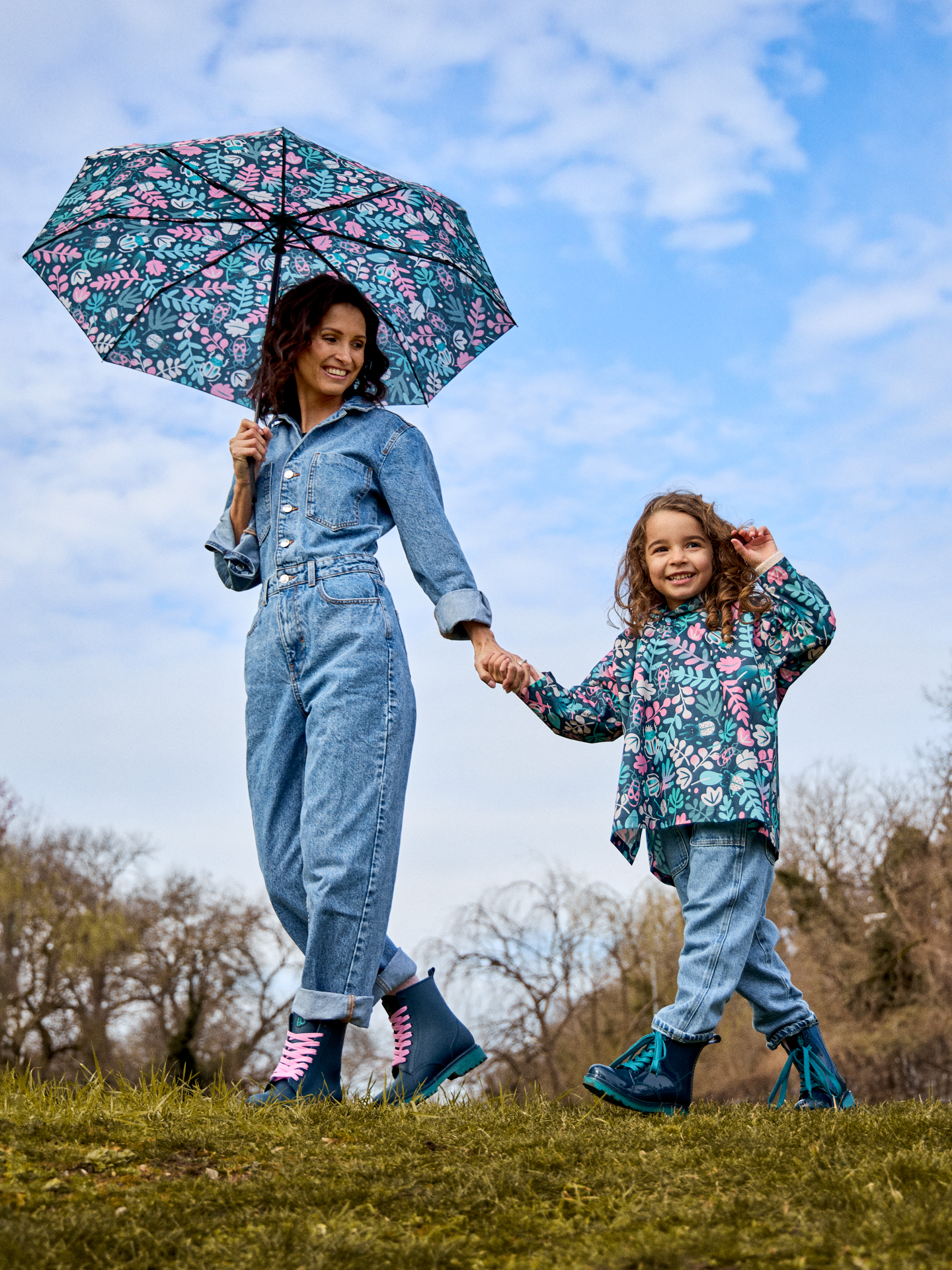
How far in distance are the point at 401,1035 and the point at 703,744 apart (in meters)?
1.25

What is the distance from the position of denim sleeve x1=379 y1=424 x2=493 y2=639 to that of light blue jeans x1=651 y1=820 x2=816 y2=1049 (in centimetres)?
91

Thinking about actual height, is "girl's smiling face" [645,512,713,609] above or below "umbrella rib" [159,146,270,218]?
below

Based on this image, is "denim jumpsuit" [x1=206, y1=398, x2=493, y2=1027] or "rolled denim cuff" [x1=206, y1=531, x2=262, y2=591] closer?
"denim jumpsuit" [x1=206, y1=398, x2=493, y2=1027]

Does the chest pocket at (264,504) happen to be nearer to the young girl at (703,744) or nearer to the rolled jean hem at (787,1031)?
the young girl at (703,744)

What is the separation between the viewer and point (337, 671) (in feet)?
10.9

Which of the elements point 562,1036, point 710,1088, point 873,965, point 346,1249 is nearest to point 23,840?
point 562,1036

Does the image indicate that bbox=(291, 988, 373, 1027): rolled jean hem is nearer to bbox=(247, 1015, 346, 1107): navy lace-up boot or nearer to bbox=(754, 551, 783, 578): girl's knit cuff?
bbox=(247, 1015, 346, 1107): navy lace-up boot

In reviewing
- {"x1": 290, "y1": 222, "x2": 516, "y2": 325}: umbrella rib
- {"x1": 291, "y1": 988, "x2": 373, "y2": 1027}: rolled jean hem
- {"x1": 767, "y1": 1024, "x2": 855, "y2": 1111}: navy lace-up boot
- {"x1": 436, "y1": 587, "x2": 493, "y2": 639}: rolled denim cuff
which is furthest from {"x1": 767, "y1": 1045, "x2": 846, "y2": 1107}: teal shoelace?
{"x1": 290, "y1": 222, "x2": 516, "y2": 325}: umbrella rib

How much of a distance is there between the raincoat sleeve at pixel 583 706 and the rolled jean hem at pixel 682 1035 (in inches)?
37.8

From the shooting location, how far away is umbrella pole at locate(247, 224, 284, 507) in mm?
3795

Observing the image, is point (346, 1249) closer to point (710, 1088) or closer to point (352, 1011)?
point (352, 1011)

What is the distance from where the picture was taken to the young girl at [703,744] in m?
3.25

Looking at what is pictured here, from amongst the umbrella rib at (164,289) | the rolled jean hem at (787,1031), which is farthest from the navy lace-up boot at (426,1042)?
the umbrella rib at (164,289)

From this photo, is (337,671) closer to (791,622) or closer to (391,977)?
(391,977)
